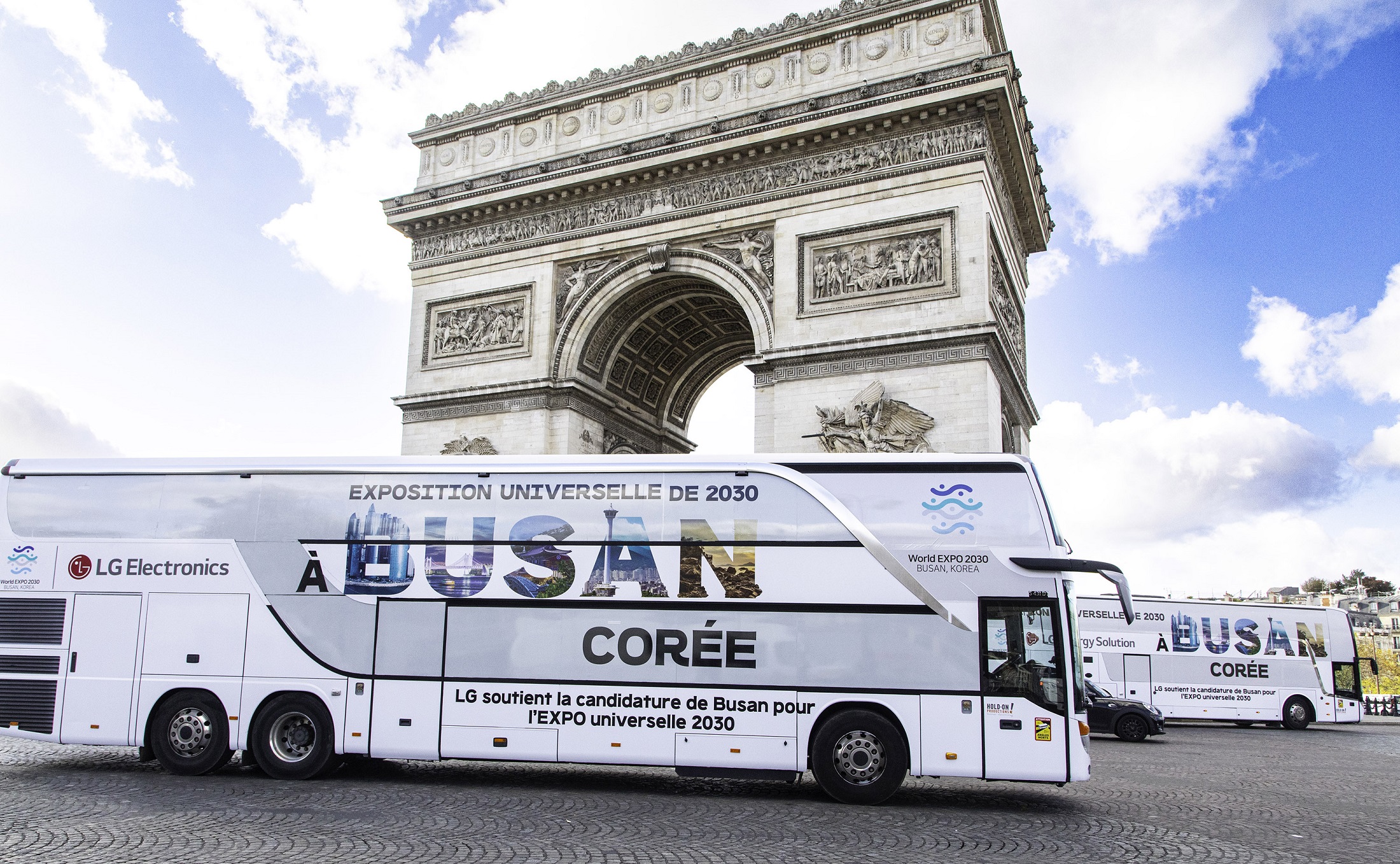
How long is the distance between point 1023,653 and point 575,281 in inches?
721

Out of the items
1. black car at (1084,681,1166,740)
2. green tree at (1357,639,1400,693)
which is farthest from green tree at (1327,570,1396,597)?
black car at (1084,681,1166,740)

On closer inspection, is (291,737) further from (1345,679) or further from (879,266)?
(1345,679)

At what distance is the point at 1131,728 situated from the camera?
18375 mm

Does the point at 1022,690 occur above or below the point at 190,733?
above

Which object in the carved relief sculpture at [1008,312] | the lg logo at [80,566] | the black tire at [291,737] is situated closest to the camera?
the black tire at [291,737]

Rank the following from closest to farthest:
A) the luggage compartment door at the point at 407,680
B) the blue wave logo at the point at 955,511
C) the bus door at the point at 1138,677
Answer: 1. the blue wave logo at the point at 955,511
2. the luggage compartment door at the point at 407,680
3. the bus door at the point at 1138,677

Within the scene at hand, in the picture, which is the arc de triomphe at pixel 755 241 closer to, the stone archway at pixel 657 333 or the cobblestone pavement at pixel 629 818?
the stone archway at pixel 657 333

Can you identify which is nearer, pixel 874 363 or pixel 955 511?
pixel 955 511

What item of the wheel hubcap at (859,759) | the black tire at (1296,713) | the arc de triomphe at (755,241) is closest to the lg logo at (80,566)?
the wheel hubcap at (859,759)

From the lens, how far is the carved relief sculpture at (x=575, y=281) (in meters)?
25.0

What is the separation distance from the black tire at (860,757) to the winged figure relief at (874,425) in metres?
11.6

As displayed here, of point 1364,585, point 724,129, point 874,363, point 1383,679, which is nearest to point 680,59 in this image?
point 724,129

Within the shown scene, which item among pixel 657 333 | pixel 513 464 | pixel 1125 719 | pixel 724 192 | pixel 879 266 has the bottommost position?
pixel 1125 719

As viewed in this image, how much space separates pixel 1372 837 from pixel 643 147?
20212 mm
